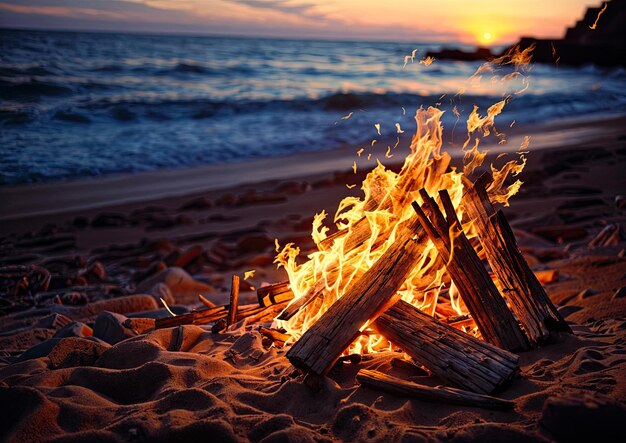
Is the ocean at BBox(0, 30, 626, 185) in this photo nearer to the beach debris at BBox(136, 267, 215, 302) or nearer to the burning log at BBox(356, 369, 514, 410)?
the beach debris at BBox(136, 267, 215, 302)

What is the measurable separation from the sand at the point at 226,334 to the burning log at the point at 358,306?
7.5 inches

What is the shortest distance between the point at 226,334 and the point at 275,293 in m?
0.48

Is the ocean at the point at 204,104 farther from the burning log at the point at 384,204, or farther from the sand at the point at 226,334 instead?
the burning log at the point at 384,204

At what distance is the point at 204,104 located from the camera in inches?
785

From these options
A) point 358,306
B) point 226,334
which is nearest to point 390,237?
point 358,306

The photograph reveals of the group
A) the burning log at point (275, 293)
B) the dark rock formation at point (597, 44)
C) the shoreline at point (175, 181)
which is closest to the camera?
the burning log at point (275, 293)

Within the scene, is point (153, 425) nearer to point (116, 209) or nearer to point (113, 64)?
point (116, 209)

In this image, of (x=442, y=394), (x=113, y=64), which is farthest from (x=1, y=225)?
(x=113, y=64)

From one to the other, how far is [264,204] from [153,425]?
695 cm

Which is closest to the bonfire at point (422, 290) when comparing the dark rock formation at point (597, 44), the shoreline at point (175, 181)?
the shoreline at point (175, 181)

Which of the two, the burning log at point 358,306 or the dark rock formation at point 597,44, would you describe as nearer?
the burning log at point 358,306

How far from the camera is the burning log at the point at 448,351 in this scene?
2.94 m

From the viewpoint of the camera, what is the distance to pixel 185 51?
37.3 metres

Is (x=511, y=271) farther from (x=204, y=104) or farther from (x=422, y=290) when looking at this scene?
(x=204, y=104)
